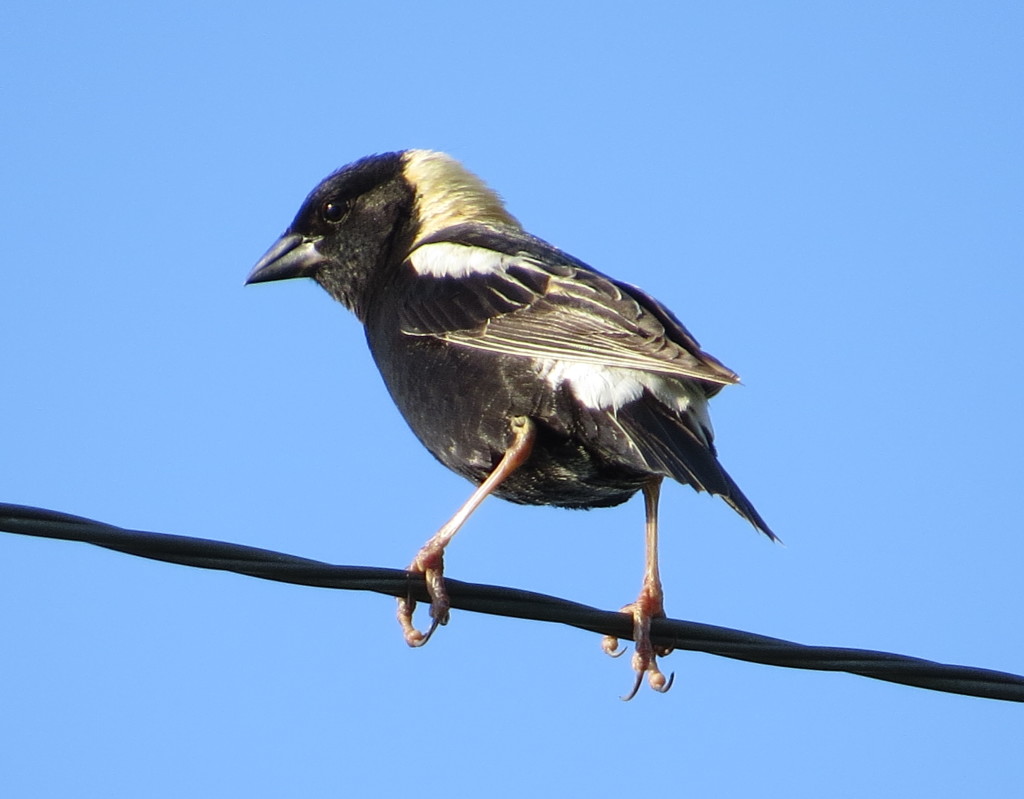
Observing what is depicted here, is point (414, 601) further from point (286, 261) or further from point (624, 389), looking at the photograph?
point (286, 261)

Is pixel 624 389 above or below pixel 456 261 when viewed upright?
below

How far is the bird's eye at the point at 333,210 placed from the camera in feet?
Result: 25.9

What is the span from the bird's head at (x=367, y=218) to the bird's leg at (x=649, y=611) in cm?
203

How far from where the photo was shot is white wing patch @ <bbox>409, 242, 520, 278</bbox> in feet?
20.9

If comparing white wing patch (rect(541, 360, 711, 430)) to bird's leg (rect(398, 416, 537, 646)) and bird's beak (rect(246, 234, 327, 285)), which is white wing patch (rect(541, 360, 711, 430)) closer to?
bird's leg (rect(398, 416, 537, 646))

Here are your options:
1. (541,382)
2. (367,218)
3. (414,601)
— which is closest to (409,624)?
(414,601)

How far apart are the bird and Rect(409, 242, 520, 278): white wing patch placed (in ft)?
0.03

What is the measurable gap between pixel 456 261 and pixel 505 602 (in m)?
2.78

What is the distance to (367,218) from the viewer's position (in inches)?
309

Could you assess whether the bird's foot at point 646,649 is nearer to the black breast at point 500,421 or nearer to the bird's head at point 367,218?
the black breast at point 500,421

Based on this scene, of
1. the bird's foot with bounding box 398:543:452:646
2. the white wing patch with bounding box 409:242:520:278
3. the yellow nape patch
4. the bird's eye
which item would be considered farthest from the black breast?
the bird's eye

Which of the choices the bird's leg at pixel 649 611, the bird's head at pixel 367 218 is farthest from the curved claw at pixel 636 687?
the bird's head at pixel 367 218

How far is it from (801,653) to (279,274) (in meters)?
4.75

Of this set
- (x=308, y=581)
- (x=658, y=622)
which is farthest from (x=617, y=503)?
(x=308, y=581)
